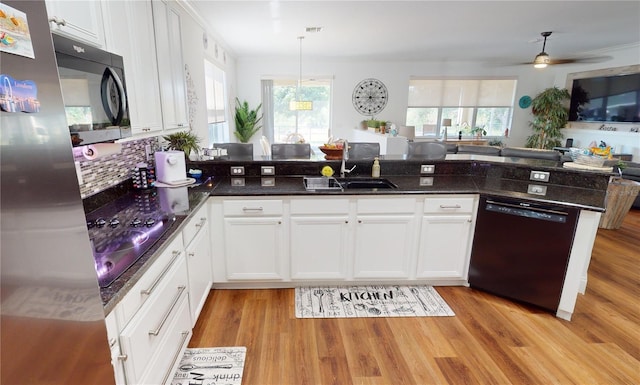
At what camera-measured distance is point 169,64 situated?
7.47 ft

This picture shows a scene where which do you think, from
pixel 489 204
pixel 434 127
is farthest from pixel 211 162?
pixel 434 127

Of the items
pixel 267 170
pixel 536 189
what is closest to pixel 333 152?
pixel 267 170

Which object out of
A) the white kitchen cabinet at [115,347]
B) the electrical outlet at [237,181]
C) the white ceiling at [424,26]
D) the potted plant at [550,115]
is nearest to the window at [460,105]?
the potted plant at [550,115]

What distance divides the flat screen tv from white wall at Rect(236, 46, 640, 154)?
0.71 metres

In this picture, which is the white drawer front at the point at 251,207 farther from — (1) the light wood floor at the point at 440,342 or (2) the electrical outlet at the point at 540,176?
(2) the electrical outlet at the point at 540,176

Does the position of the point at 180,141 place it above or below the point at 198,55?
below

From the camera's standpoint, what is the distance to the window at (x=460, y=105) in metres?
7.67

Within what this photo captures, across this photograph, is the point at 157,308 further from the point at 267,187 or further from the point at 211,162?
the point at 211,162

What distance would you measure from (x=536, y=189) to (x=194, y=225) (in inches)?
98.1

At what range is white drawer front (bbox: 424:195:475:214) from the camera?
7.93ft

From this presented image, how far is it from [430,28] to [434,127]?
3.63 meters

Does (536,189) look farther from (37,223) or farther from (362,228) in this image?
(37,223)

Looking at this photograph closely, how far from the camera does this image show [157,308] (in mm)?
1370

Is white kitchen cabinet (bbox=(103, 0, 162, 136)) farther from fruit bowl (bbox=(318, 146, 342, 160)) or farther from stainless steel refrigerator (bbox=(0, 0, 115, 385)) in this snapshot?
fruit bowl (bbox=(318, 146, 342, 160))
